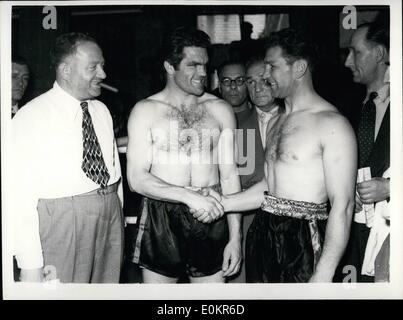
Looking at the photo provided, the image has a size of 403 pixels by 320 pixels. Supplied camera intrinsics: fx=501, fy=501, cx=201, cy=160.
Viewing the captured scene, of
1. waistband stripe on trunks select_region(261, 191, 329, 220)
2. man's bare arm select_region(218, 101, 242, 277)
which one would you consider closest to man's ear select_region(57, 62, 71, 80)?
man's bare arm select_region(218, 101, 242, 277)

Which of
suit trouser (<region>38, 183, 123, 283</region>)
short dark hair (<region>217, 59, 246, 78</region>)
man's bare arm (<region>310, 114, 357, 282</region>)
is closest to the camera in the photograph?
man's bare arm (<region>310, 114, 357, 282</region>)

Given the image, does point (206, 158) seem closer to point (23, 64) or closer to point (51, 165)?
point (51, 165)

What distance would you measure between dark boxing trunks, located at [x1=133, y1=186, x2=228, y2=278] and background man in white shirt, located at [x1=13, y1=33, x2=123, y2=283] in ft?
0.43

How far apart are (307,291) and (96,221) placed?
1077mm

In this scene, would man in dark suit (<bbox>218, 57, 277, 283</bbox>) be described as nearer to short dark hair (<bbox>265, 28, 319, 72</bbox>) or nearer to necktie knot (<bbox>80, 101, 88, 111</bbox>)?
short dark hair (<bbox>265, 28, 319, 72</bbox>)

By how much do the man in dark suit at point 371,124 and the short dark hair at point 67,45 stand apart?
133 centimetres

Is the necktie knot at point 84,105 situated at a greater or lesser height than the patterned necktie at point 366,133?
greater

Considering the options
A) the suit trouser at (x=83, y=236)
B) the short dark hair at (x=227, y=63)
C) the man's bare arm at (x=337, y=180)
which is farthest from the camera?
the short dark hair at (x=227, y=63)

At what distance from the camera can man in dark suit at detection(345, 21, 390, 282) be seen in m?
2.46

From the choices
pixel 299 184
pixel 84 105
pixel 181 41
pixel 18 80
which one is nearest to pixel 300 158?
pixel 299 184

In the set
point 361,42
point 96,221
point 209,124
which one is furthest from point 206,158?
point 361,42

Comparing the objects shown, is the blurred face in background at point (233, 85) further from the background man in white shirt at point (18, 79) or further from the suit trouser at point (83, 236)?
the background man in white shirt at point (18, 79)

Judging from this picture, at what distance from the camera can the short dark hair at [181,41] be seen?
8.15 ft

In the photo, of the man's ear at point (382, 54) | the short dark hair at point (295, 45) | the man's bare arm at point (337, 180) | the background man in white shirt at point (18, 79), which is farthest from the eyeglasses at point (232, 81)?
the background man in white shirt at point (18, 79)
